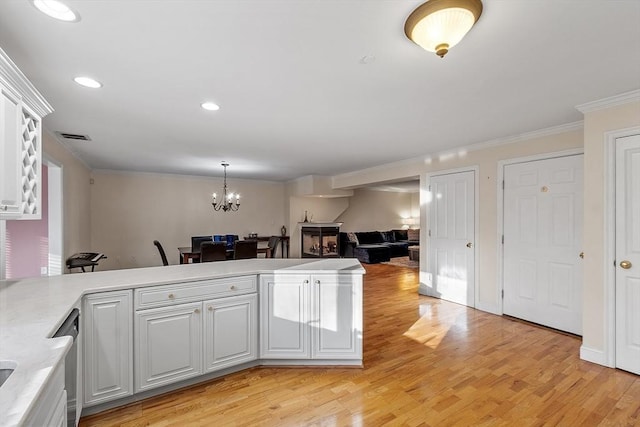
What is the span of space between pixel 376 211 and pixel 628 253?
750 cm

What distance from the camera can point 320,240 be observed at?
8.05 meters

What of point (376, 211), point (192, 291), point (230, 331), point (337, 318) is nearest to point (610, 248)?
point (337, 318)

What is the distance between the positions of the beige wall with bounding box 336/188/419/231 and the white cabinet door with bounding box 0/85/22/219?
768 centimetres

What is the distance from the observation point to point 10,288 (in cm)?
193

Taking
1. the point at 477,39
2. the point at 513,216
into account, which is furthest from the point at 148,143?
the point at 513,216

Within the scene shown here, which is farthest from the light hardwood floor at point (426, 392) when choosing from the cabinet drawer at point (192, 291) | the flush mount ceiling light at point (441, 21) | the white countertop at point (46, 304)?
the flush mount ceiling light at point (441, 21)

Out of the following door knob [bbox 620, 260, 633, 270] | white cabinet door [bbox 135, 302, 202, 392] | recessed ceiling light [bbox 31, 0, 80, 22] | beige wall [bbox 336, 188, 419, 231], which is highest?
recessed ceiling light [bbox 31, 0, 80, 22]

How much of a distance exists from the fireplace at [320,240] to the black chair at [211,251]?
3.67m

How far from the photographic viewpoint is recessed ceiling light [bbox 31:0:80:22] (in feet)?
4.61

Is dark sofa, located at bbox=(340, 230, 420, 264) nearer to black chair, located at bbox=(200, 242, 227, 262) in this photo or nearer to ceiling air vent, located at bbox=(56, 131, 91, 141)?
black chair, located at bbox=(200, 242, 227, 262)

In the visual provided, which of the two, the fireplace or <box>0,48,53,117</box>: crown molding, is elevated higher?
<box>0,48,53,117</box>: crown molding

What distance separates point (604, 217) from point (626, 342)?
1.08 metres

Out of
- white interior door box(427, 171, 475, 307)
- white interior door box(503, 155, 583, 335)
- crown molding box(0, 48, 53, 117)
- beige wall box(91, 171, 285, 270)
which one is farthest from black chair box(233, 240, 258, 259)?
white interior door box(503, 155, 583, 335)

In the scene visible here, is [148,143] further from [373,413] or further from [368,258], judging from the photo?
[368,258]
